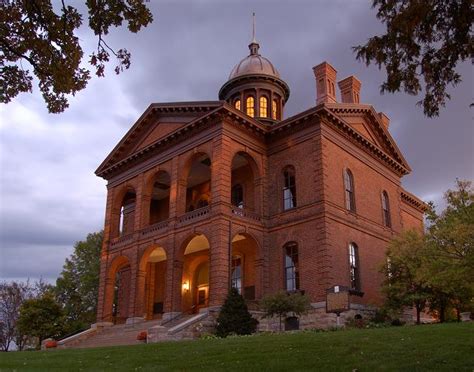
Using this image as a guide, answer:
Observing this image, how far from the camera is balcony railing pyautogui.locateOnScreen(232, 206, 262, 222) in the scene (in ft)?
93.0

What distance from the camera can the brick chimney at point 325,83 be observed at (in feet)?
111

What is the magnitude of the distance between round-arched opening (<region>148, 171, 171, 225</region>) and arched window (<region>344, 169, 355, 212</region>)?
11972 millimetres

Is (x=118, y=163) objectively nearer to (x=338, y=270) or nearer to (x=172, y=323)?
(x=172, y=323)

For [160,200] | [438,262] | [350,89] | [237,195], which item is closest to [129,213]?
[160,200]

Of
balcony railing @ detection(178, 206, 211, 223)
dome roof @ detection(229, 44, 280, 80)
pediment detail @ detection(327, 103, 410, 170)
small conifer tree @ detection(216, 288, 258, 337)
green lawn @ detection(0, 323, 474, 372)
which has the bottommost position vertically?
green lawn @ detection(0, 323, 474, 372)

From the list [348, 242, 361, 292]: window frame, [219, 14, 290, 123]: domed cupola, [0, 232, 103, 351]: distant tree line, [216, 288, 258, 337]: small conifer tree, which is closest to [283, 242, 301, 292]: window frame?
[348, 242, 361, 292]: window frame

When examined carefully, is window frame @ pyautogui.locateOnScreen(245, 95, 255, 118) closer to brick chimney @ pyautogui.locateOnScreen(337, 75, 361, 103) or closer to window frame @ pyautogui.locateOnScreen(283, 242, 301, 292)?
brick chimney @ pyautogui.locateOnScreen(337, 75, 361, 103)

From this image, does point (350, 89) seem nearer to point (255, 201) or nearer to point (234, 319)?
point (255, 201)

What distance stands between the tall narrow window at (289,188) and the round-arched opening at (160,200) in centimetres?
904

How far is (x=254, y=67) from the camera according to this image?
39.8 m

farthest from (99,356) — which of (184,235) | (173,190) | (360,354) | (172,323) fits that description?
(173,190)

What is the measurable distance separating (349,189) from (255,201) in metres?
5.53

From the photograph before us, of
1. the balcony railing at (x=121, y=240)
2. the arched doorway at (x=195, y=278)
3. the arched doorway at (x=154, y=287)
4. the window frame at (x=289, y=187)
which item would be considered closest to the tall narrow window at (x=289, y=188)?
the window frame at (x=289, y=187)

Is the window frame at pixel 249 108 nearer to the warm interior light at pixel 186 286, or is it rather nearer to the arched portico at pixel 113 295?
the warm interior light at pixel 186 286
